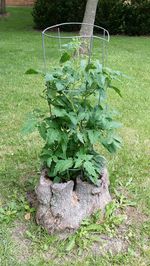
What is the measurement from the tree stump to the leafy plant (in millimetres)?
71

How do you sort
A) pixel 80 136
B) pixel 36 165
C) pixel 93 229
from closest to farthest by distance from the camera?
pixel 80 136 < pixel 93 229 < pixel 36 165

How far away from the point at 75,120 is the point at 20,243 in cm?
79

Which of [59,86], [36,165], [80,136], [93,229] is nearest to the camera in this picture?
[59,86]

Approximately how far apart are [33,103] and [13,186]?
1.90 m

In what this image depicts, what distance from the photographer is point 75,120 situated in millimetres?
2330

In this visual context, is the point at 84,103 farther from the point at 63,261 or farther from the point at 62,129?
the point at 63,261

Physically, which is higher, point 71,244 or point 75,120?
point 75,120

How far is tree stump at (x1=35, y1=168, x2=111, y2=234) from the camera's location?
240 centimetres

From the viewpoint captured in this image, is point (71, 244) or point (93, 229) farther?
point (93, 229)

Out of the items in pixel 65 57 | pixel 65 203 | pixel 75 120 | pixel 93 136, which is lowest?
pixel 65 203

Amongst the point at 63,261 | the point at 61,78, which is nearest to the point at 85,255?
the point at 63,261

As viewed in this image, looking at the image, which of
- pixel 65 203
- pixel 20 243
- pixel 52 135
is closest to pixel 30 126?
pixel 52 135

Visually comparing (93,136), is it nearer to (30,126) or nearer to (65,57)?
(30,126)

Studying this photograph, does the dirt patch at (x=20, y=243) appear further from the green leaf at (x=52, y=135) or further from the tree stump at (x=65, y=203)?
the green leaf at (x=52, y=135)
